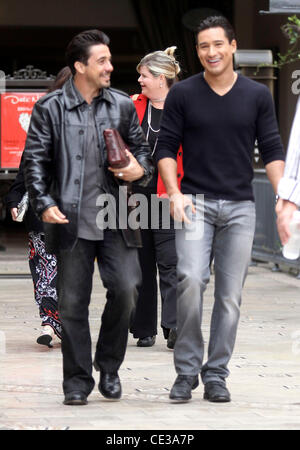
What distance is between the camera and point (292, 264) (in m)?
11.5

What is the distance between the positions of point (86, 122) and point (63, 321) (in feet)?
3.29

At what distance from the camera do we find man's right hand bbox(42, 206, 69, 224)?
5293 mm

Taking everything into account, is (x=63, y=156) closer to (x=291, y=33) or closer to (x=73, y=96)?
(x=73, y=96)

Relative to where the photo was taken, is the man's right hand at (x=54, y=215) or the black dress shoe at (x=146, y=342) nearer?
the man's right hand at (x=54, y=215)

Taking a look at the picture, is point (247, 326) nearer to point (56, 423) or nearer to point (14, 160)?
point (56, 423)

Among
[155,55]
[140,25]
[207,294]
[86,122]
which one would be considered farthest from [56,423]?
[140,25]

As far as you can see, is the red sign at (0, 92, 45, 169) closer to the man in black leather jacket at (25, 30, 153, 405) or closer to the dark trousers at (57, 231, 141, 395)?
the man in black leather jacket at (25, 30, 153, 405)

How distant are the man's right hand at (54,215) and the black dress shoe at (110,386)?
86 centimetres

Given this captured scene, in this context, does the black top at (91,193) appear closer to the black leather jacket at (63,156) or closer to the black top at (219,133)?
the black leather jacket at (63,156)

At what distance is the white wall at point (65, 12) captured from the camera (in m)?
19.8

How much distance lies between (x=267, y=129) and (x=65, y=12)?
1477cm

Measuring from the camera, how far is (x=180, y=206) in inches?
213

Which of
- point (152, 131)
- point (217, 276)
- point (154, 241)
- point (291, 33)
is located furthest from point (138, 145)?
point (291, 33)

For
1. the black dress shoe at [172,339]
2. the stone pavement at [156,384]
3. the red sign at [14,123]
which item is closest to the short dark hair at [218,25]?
the stone pavement at [156,384]
